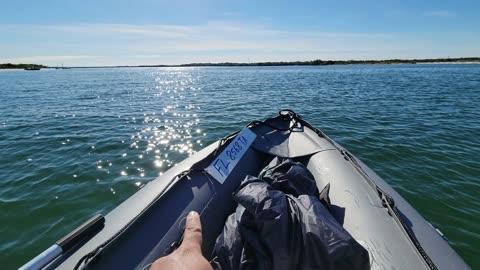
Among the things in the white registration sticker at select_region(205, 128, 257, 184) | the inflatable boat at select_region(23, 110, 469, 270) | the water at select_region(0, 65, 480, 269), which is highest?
the white registration sticker at select_region(205, 128, 257, 184)

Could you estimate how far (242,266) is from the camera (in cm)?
187

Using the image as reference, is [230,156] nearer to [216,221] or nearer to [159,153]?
[216,221]

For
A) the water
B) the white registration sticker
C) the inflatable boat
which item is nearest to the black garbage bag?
the inflatable boat

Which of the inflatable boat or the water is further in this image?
the water

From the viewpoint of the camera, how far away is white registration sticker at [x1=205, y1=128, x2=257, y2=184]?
3.16m

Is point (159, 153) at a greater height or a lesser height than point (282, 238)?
lesser

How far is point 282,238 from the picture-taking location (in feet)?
6.00

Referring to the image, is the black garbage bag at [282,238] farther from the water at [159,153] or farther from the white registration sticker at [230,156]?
the water at [159,153]

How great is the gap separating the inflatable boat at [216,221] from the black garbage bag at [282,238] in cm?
41

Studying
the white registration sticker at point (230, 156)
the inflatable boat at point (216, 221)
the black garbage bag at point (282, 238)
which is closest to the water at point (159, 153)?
the inflatable boat at point (216, 221)

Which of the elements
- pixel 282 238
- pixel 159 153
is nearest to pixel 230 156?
pixel 282 238

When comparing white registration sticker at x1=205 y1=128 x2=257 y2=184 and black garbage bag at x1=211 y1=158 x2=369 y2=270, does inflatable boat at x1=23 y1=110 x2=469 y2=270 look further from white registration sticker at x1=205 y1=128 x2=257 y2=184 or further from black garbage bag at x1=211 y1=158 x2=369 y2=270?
black garbage bag at x1=211 y1=158 x2=369 y2=270

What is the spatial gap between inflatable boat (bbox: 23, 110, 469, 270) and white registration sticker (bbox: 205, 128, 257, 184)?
0.05ft

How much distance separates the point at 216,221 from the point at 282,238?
3.36 feet
